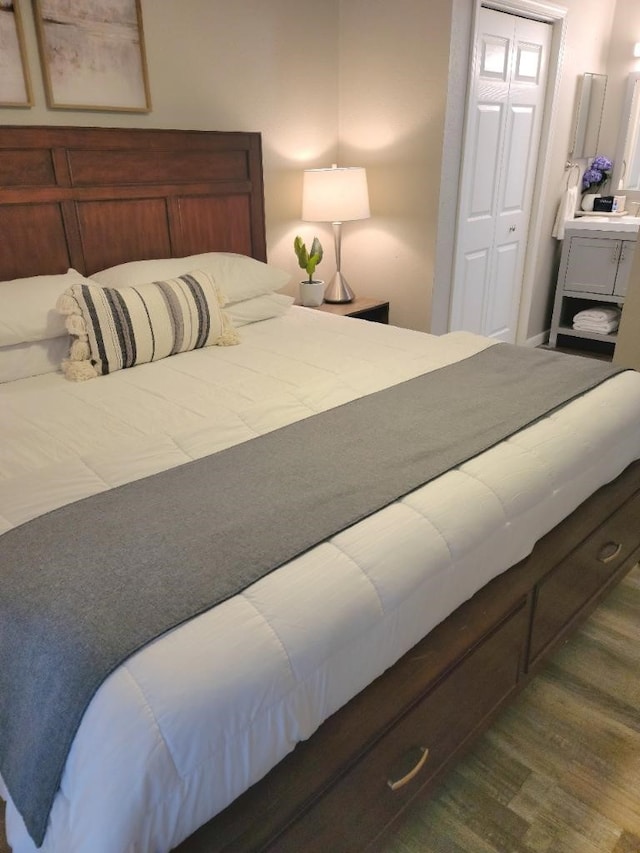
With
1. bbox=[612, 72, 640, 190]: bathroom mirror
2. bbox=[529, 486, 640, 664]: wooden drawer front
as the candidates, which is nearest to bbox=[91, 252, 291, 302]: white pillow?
bbox=[529, 486, 640, 664]: wooden drawer front

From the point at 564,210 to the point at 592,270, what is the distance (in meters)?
0.45

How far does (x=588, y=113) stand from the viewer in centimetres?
414

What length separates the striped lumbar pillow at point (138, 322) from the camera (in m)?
1.94

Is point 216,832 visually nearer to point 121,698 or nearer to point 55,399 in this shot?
point 121,698

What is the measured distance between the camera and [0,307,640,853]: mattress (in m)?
0.80

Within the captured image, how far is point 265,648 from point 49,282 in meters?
1.69

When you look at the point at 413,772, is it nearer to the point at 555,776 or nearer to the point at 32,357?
the point at 555,776

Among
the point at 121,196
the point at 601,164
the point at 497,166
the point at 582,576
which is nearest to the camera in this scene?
the point at 582,576

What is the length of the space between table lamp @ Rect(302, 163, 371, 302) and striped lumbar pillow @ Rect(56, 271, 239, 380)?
1.09 m

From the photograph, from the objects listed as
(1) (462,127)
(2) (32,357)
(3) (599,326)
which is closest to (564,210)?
(3) (599,326)

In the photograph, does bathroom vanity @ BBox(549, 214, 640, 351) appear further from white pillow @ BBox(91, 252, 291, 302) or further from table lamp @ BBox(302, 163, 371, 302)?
white pillow @ BBox(91, 252, 291, 302)

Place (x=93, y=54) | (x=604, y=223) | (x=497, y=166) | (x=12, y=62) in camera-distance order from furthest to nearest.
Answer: (x=604, y=223), (x=497, y=166), (x=93, y=54), (x=12, y=62)

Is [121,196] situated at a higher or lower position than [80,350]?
higher

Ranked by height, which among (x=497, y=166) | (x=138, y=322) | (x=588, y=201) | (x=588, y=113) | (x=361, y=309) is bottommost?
(x=361, y=309)
